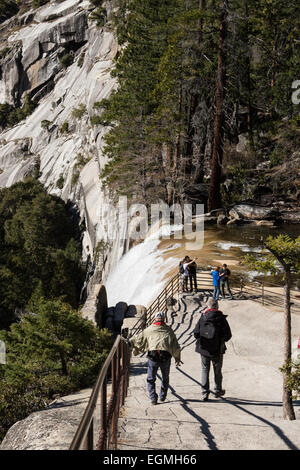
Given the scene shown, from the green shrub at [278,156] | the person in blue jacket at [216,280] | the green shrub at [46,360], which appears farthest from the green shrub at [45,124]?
the person in blue jacket at [216,280]

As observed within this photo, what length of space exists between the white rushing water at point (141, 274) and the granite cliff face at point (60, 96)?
4138 mm

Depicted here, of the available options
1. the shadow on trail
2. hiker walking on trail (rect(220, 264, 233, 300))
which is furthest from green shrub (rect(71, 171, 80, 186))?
the shadow on trail

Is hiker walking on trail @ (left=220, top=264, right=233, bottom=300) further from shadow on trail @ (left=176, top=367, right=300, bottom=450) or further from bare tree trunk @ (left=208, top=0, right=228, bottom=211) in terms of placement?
bare tree trunk @ (left=208, top=0, right=228, bottom=211)

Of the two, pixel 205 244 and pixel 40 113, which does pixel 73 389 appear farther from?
pixel 40 113

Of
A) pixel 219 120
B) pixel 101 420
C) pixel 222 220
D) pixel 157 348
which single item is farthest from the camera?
pixel 222 220

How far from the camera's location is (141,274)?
2042cm

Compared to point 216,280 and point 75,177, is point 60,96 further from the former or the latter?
point 216,280

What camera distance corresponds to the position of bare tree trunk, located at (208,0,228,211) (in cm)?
2284

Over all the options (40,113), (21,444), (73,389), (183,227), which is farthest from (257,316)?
(40,113)

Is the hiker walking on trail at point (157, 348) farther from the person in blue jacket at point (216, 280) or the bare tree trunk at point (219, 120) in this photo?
the bare tree trunk at point (219, 120)

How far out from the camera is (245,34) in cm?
2778

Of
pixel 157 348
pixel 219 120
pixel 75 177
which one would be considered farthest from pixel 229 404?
pixel 75 177

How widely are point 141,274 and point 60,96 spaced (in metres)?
63.9

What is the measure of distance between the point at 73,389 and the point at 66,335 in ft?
7.18
